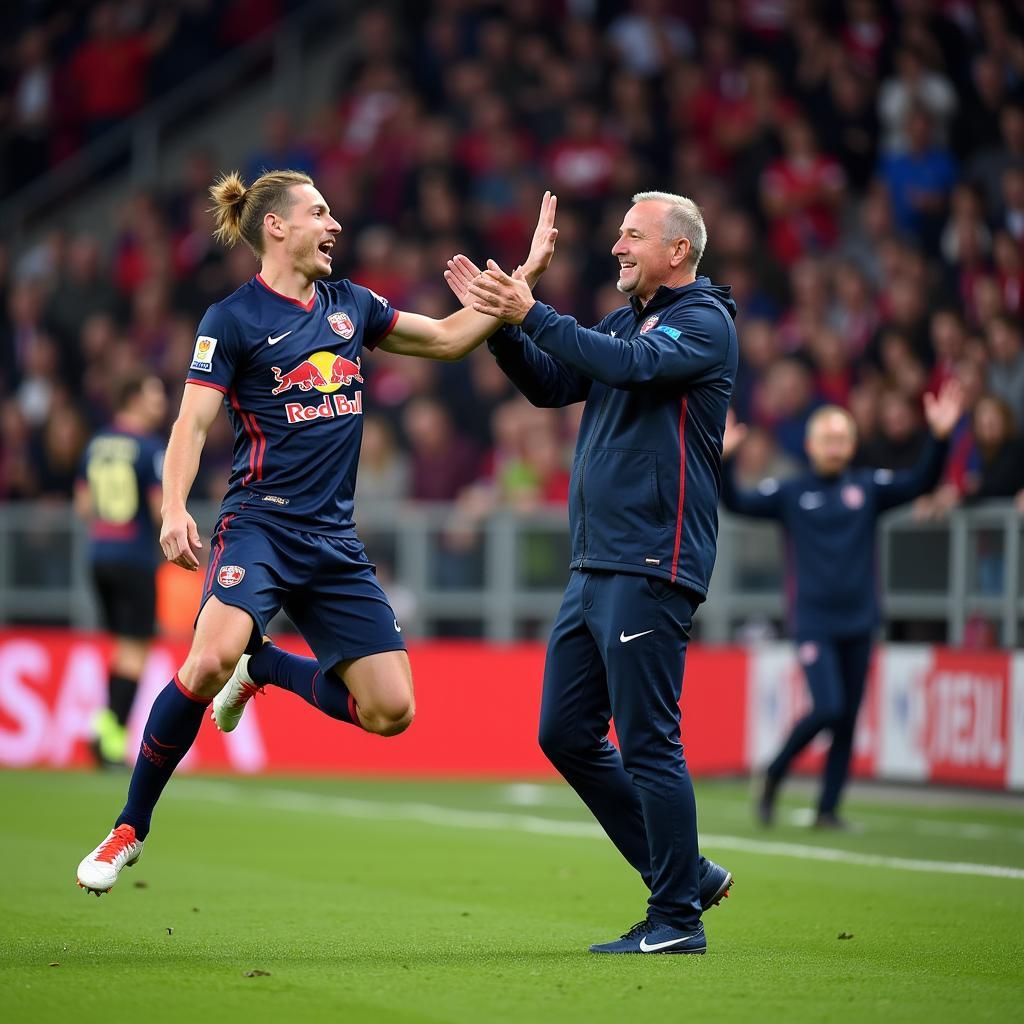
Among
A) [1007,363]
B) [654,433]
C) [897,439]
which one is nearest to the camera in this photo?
[654,433]

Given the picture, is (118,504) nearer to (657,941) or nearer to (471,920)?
(471,920)

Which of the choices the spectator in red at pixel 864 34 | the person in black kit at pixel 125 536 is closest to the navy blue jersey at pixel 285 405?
the person in black kit at pixel 125 536

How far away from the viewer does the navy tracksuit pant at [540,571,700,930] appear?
19.3 feet

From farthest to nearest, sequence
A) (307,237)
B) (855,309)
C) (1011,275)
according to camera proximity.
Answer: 1. (855,309)
2. (1011,275)
3. (307,237)

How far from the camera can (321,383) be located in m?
6.42

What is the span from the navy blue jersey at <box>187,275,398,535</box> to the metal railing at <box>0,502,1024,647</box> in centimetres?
734

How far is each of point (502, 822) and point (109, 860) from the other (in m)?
4.90

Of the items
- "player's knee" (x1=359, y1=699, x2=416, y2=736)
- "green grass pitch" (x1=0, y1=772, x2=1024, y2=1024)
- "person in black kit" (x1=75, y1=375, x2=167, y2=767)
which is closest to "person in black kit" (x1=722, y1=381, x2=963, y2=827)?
"green grass pitch" (x1=0, y1=772, x2=1024, y2=1024)

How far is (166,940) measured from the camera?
6188mm

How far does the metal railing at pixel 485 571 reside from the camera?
13180mm

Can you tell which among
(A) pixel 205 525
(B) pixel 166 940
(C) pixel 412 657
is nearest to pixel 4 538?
(A) pixel 205 525

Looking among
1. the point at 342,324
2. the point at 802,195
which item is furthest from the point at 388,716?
the point at 802,195

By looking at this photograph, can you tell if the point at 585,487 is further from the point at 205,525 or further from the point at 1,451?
the point at 1,451

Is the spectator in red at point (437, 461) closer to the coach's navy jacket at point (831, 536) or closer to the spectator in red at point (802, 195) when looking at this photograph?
the spectator in red at point (802, 195)
